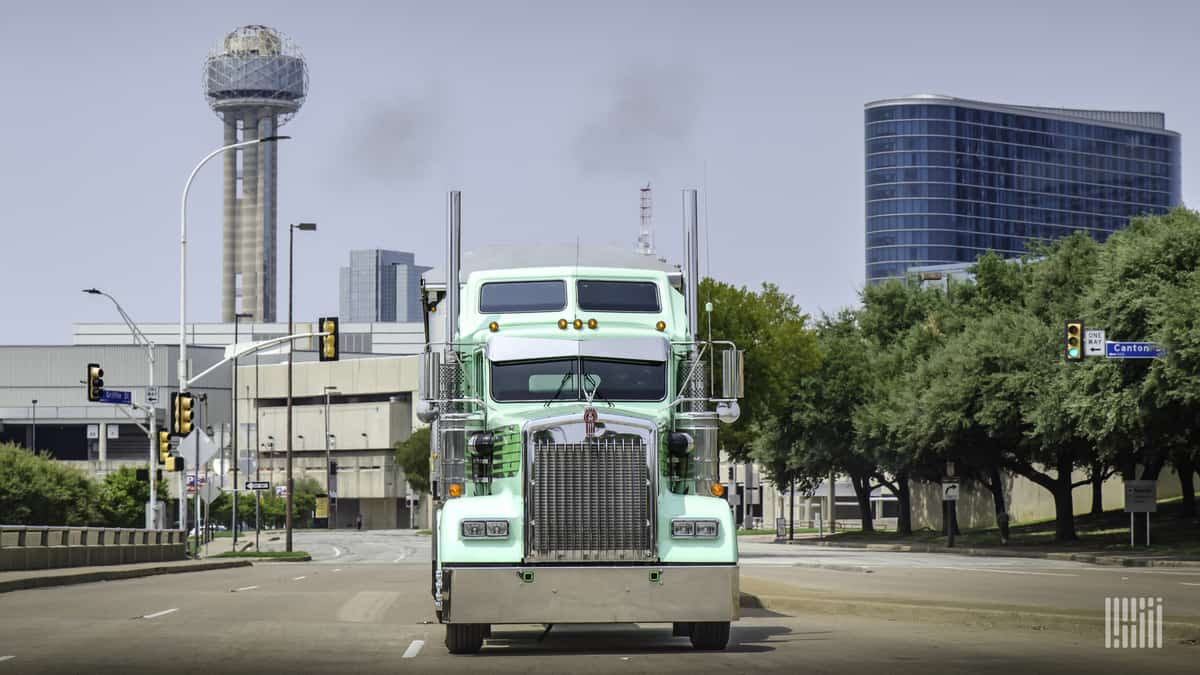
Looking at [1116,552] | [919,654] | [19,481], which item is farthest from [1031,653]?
[19,481]

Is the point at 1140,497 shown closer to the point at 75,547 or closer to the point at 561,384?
the point at 75,547

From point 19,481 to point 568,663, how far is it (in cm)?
8370

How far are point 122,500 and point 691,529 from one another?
91.5m

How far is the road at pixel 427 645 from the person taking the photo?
16.3m

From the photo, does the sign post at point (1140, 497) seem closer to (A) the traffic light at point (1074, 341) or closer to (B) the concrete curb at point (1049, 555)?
(B) the concrete curb at point (1049, 555)

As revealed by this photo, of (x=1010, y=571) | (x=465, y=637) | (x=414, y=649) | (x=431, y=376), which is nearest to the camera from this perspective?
(x=465, y=637)

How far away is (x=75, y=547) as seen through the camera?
4281 centimetres

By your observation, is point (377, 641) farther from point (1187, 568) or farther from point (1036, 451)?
point (1036, 451)

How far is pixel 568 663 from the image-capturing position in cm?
1678

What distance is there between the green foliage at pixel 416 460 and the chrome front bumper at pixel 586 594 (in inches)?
4895

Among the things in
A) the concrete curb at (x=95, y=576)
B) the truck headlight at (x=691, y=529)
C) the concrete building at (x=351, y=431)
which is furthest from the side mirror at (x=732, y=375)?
the concrete building at (x=351, y=431)

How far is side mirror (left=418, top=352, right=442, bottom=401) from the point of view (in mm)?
18984

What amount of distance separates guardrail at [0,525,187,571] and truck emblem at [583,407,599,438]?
2357 cm

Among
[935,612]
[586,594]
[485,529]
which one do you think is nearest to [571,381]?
[485,529]
